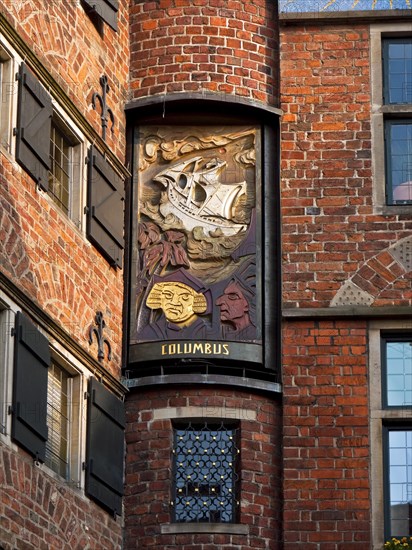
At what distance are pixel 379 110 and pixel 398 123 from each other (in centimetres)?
24

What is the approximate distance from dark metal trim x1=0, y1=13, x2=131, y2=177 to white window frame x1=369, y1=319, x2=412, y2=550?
10.1ft

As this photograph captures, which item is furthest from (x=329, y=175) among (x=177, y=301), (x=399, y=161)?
(x=177, y=301)

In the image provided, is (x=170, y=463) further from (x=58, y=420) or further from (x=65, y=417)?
(x=58, y=420)

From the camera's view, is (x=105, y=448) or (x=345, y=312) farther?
(x=345, y=312)

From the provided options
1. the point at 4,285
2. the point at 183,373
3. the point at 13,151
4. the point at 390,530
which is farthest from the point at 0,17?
the point at 390,530

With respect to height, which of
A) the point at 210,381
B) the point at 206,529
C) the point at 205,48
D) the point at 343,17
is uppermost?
the point at 343,17

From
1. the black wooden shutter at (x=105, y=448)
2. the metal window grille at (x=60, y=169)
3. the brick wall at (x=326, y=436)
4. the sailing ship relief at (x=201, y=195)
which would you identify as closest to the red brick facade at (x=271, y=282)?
the brick wall at (x=326, y=436)

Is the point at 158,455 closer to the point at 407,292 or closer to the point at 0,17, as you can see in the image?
the point at 407,292

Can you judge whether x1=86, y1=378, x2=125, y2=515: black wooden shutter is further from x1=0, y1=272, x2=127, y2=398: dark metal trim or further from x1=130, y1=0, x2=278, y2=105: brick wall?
x1=130, y1=0, x2=278, y2=105: brick wall

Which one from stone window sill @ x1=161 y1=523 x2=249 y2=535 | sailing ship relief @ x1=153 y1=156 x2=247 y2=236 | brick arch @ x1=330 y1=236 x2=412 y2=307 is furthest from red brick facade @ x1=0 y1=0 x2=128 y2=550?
brick arch @ x1=330 y1=236 x2=412 y2=307

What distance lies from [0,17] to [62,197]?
83.6 inches

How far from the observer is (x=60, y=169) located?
60.4 ft

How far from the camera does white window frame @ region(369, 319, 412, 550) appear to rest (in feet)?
59.7

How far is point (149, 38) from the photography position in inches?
799
